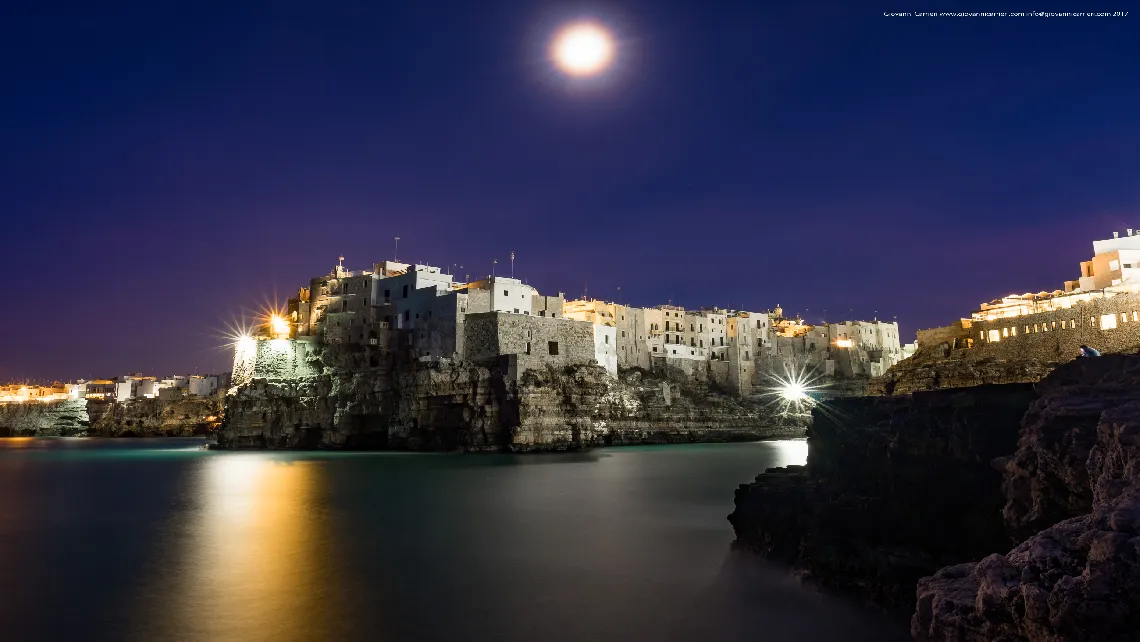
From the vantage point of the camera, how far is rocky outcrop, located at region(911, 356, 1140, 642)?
4.67 meters

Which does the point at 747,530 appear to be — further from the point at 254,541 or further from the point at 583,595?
the point at 254,541

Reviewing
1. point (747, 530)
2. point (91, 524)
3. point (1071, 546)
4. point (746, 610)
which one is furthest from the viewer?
point (91, 524)

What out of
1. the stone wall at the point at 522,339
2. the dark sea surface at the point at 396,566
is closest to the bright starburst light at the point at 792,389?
the stone wall at the point at 522,339

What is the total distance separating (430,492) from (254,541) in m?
9.58

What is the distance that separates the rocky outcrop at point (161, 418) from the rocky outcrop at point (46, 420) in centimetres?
659

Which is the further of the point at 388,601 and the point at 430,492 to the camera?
the point at 430,492

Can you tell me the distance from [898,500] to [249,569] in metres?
12.8

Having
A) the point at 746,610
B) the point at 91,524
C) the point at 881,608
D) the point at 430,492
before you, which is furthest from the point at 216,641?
the point at 430,492

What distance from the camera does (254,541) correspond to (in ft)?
57.3

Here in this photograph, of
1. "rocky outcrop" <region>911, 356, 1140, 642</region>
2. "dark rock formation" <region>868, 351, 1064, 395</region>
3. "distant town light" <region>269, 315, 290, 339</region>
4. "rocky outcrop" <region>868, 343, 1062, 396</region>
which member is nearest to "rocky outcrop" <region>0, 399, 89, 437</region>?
"distant town light" <region>269, 315, 290, 339</region>

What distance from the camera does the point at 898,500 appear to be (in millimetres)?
11961

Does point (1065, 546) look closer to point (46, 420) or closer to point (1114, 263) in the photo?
point (1114, 263)

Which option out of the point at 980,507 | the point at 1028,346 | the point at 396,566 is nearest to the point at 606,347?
the point at 1028,346

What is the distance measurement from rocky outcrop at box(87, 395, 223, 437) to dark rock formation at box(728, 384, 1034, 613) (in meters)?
89.0
